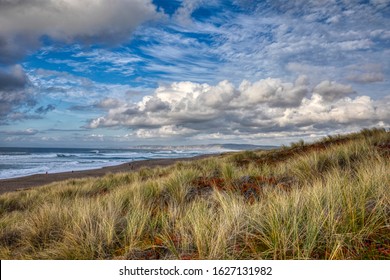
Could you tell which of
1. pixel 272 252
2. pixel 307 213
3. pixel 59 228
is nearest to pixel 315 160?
pixel 307 213

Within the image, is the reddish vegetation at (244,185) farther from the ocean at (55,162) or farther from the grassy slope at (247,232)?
the ocean at (55,162)

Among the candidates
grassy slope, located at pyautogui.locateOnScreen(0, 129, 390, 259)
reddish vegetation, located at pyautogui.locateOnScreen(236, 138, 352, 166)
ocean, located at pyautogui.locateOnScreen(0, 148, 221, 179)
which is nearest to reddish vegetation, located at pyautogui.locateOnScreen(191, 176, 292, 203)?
grassy slope, located at pyautogui.locateOnScreen(0, 129, 390, 259)

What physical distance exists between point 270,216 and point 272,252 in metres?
0.57

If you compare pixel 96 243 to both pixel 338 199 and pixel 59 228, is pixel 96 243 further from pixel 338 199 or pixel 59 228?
pixel 338 199

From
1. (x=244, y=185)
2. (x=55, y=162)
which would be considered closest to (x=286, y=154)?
(x=244, y=185)

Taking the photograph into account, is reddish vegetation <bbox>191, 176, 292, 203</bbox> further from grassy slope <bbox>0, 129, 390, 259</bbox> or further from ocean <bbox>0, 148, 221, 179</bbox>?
ocean <bbox>0, 148, 221, 179</bbox>

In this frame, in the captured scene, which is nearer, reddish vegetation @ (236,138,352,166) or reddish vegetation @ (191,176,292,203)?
reddish vegetation @ (191,176,292,203)

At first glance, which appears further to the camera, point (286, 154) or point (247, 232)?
point (286, 154)

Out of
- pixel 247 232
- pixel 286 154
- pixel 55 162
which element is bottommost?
pixel 55 162

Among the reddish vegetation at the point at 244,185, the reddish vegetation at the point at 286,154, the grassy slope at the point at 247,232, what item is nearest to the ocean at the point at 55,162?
the reddish vegetation at the point at 286,154

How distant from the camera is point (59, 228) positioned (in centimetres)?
601

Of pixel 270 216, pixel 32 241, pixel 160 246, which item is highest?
pixel 270 216

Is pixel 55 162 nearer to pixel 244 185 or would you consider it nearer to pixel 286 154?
pixel 286 154

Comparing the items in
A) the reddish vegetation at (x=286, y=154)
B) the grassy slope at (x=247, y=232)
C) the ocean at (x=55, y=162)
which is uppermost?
the reddish vegetation at (x=286, y=154)
